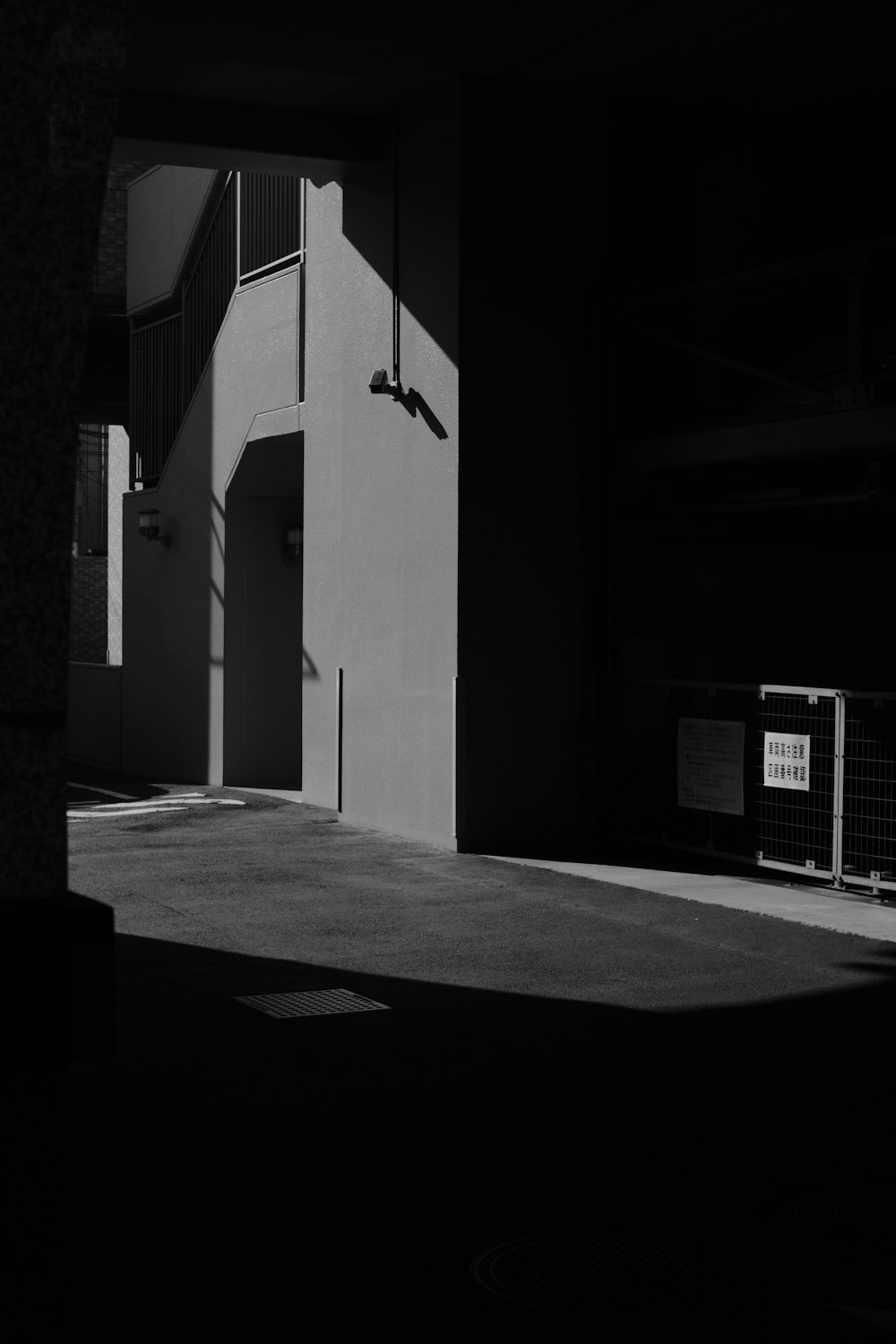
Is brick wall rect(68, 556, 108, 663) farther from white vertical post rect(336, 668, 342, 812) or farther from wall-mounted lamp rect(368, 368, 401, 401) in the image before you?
wall-mounted lamp rect(368, 368, 401, 401)

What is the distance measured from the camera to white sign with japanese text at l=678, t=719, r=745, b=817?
1175 centimetres

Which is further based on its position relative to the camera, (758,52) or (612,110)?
(612,110)

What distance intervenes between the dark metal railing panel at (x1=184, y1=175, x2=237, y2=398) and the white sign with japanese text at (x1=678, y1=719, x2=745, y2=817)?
28.8ft

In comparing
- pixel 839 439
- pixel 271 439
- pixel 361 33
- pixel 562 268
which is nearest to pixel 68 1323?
pixel 839 439

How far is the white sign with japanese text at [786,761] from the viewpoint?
11102mm

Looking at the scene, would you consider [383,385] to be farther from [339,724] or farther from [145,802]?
[145,802]

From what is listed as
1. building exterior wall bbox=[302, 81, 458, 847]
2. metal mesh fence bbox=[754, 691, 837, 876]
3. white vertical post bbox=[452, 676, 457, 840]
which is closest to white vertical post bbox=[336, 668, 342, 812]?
building exterior wall bbox=[302, 81, 458, 847]

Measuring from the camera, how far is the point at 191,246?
19.6 metres

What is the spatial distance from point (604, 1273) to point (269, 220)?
14.8 meters

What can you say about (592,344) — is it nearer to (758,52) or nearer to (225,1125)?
(758,52)

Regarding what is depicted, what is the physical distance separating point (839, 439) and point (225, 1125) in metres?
7.08

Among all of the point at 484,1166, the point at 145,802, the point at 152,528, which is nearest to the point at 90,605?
the point at 152,528

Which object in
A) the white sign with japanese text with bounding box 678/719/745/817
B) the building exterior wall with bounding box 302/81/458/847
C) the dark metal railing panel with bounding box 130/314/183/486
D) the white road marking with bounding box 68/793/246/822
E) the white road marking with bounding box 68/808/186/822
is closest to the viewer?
the white sign with japanese text with bounding box 678/719/745/817

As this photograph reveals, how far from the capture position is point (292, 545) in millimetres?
Answer: 18453
